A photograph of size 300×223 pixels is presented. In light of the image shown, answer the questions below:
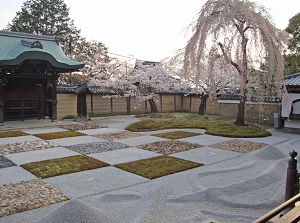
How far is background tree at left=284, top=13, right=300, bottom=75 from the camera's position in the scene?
16.3 meters

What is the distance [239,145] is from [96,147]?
4458mm

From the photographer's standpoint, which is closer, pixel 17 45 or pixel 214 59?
pixel 214 59

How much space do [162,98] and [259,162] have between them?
49.7ft

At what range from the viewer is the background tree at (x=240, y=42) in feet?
34.0

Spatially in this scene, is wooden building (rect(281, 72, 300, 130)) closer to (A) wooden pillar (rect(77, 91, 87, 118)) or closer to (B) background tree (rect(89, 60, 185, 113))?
(B) background tree (rect(89, 60, 185, 113))

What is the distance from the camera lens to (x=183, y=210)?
359 centimetres

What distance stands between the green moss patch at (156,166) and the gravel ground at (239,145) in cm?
209

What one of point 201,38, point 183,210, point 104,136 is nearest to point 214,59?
point 201,38

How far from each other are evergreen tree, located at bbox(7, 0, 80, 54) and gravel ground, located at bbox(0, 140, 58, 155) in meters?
18.6

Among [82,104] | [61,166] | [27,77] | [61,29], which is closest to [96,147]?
[61,166]

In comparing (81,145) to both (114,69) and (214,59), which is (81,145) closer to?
(214,59)

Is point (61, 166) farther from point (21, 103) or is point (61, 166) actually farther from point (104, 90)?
point (104, 90)

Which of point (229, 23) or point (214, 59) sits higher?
point (229, 23)

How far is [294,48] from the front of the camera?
16.8 metres
